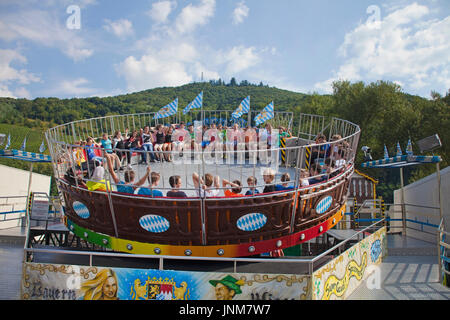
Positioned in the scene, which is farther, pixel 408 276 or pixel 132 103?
pixel 132 103

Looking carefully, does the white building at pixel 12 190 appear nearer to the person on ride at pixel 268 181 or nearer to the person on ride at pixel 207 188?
the person on ride at pixel 207 188

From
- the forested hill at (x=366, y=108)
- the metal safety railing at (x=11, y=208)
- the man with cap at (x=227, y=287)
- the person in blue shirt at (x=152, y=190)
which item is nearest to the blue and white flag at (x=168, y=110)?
the person in blue shirt at (x=152, y=190)

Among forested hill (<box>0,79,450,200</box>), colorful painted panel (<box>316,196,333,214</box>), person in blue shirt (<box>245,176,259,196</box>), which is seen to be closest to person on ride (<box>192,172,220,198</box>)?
person in blue shirt (<box>245,176,259,196</box>)

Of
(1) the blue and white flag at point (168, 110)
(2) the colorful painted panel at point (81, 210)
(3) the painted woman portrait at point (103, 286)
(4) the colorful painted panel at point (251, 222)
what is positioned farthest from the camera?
(1) the blue and white flag at point (168, 110)

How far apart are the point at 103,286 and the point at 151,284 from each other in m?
1.06

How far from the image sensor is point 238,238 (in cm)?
779

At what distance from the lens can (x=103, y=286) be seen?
23.9ft

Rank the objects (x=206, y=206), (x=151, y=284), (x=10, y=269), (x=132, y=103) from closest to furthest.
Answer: (x=151, y=284), (x=206, y=206), (x=10, y=269), (x=132, y=103)

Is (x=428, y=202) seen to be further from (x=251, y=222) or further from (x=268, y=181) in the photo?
(x=251, y=222)

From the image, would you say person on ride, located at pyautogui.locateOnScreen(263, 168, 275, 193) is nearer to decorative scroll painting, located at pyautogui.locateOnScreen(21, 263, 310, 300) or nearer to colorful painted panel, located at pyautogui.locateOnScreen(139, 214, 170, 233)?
decorative scroll painting, located at pyautogui.locateOnScreen(21, 263, 310, 300)

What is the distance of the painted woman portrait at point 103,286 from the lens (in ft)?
23.8

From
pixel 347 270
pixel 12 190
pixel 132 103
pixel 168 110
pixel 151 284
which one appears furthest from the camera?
pixel 132 103

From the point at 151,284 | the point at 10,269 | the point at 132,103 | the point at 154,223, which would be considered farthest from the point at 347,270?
the point at 132,103

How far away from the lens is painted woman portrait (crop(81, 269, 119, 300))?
23.8 ft
